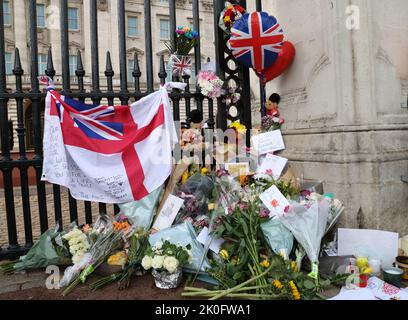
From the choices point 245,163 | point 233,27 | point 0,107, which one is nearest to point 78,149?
point 0,107

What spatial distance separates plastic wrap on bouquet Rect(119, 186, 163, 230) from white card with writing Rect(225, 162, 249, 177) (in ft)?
3.07

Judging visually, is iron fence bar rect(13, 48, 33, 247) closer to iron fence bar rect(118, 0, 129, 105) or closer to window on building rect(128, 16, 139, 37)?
iron fence bar rect(118, 0, 129, 105)

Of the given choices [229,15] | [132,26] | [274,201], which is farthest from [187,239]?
[132,26]

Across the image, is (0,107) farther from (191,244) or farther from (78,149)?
(191,244)

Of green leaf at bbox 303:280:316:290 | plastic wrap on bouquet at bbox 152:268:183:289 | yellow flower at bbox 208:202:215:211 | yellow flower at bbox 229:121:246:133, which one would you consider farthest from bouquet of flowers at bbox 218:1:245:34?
green leaf at bbox 303:280:316:290

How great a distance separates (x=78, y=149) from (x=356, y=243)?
3.11 meters

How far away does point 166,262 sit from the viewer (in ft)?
9.43

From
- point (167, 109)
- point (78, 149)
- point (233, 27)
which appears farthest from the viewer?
point (233, 27)

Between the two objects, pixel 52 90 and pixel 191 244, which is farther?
pixel 52 90

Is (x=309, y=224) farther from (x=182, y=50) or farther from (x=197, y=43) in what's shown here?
(x=197, y=43)

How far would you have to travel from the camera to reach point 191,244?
3.27 metres

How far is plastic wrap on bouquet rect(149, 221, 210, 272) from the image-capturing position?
3.12m

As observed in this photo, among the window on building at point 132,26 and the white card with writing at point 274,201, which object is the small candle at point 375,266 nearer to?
the white card with writing at point 274,201

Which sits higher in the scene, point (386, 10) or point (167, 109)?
point (386, 10)
